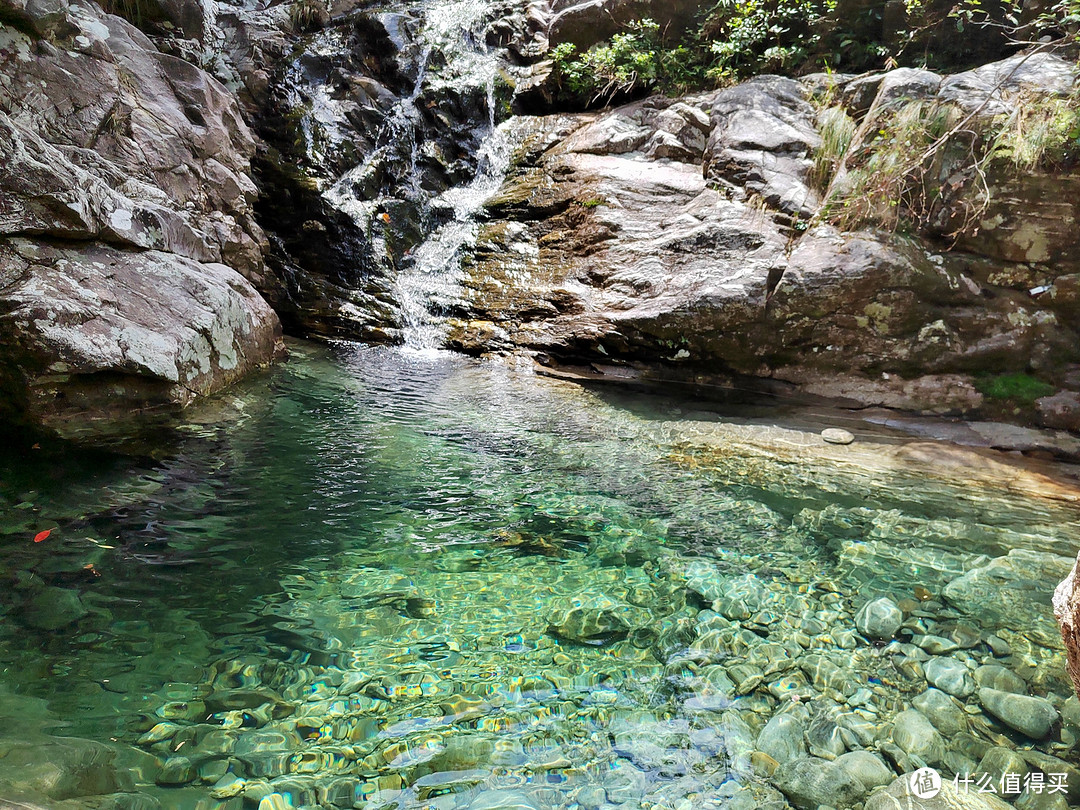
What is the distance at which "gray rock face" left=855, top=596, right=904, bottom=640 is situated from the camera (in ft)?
8.47

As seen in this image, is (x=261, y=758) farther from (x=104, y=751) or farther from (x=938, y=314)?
(x=938, y=314)

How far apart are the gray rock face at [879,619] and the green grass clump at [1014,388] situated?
4077 millimetres

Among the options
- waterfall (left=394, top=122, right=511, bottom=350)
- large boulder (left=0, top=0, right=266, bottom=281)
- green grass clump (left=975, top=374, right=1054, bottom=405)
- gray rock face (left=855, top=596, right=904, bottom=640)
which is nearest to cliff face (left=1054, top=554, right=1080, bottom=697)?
gray rock face (left=855, top=596, right=904, bottom=640)

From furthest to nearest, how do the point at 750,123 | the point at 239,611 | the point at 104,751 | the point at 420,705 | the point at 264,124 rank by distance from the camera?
the point at 264,124
the point at 750,123
the point at 239,611
the point at 420,705
the point at 104,751

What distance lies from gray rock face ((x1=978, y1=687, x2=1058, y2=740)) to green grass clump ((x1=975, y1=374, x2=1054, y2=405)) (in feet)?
14.7

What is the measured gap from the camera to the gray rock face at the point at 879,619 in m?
2.58

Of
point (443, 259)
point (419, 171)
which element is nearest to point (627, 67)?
point (419, 171)

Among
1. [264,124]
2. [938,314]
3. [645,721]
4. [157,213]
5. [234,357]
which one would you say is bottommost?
[645,721]

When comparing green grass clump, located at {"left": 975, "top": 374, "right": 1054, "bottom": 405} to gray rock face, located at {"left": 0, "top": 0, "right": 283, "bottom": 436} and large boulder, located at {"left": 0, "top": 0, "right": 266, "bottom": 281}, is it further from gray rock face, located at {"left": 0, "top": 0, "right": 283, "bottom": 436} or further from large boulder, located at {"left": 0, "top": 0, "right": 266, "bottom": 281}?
large boulder, located at {"left": 0, "top": 0, "right": 266, "bottom": 281}

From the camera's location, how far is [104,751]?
1.68 meters

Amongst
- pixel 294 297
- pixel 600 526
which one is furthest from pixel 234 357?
pixel 600 526

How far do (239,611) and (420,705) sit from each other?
101 cm

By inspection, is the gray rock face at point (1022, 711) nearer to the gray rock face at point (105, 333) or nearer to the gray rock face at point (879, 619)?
the gray rock face at point (879, 619)

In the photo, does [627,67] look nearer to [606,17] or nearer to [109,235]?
[606,17]
